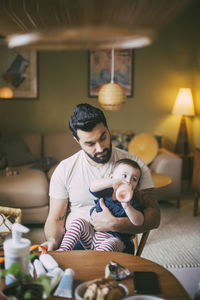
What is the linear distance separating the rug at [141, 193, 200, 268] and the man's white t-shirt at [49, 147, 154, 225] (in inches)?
33.1

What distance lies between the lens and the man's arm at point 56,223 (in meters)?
1.59

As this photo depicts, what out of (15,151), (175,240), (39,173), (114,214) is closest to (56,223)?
(114,214)

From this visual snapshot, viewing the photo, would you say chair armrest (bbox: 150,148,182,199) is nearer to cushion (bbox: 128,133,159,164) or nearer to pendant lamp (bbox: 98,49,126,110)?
cushion (bbox: 128,133,159,164)

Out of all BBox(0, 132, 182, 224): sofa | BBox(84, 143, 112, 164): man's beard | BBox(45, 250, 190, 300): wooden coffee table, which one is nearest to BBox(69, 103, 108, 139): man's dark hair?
BBox(84, 143, 112, 164): man's beard

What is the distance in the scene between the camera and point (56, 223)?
1640 millimetres

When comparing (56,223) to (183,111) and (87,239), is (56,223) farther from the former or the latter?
(183,111)

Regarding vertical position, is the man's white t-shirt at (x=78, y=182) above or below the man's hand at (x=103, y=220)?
above

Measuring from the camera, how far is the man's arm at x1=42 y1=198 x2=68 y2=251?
1.59 m

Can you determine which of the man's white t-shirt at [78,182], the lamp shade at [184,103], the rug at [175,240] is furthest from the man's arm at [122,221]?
the lamp shade at [184,103]

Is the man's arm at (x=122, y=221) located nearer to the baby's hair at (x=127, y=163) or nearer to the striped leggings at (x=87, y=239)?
the striped leggings at (x=87, y=239)

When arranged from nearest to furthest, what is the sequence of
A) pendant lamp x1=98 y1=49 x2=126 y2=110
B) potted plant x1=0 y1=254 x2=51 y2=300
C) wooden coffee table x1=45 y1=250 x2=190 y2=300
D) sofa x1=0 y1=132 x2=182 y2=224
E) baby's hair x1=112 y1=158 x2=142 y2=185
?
potted plant x1=0 y1=254 x2=51 y2=300 < wooden coffee table x1=45 y1=250 x2=190 y2=300 < baby's hair x1=112 y1=158 x2=142 y2=185 < sofa x1=0 y1=132 x2=182 y2=224 < pendant lamp x1=98 y1=49 x2=126 y2=110

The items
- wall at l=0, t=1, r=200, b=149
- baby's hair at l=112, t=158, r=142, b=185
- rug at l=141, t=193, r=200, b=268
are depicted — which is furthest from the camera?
Result: wall at l=0, t=1, r=200, b=149

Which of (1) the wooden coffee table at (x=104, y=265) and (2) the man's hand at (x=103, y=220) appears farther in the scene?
(2) the man's hand at (x=103, y=220)

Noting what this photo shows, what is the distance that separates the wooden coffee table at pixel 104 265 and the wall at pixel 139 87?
3.29 m
